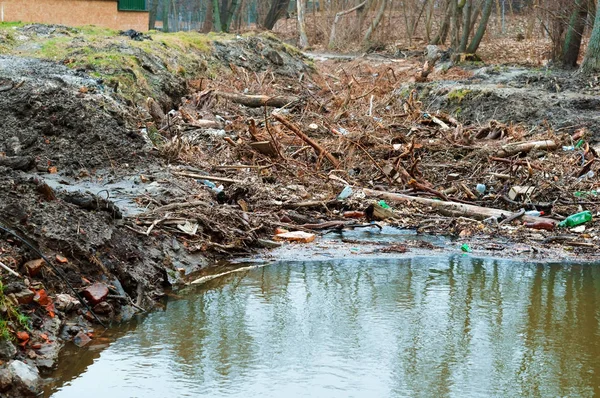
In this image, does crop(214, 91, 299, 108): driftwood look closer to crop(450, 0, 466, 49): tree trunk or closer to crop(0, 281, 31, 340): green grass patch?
crop(0, 281, 31, 340): green grass patch

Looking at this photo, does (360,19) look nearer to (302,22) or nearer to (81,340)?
(302,22)

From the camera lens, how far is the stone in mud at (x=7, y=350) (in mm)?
4840

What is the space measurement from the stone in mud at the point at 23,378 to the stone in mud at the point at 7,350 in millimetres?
90

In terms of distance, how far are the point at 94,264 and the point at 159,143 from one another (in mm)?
5222

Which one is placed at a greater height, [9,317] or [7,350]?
[9,317]

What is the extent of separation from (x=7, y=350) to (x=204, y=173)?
560cm

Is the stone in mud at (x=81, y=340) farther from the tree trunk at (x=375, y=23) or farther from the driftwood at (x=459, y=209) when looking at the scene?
the tree trunk at (x=375, y=23)

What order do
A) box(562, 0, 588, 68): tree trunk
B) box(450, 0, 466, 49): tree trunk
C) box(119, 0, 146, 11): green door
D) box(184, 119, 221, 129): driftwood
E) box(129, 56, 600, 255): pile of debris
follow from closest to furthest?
box(129, 56, 600, 255): pile of debris < box(184, 119, 221, 129): driftwood < box(562, 0, 588, 68): tree trunk < box(119, 0, 146, 11): green door < box(450, 0, 466, 49): tree trunk

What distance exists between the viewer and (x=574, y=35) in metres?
19.9

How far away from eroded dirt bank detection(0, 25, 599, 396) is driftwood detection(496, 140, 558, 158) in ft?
0.07

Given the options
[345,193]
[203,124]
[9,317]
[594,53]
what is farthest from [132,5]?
[9,317]

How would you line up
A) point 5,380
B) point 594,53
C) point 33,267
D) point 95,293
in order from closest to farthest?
point 5,380, point 33,267, point 95,293, point 594,53

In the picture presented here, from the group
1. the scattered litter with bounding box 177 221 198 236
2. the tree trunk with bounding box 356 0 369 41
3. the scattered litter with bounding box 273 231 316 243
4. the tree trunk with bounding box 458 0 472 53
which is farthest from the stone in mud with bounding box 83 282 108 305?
the tree trunk with bounding box 356 0 369 41

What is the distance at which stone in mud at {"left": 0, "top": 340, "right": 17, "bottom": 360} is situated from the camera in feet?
15.9
